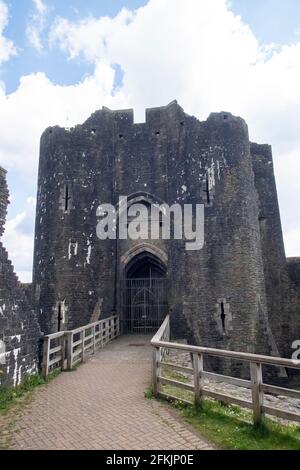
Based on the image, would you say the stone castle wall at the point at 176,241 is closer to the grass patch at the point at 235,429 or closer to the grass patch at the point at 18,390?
the grass patch at the point at 18,390

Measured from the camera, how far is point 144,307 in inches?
618

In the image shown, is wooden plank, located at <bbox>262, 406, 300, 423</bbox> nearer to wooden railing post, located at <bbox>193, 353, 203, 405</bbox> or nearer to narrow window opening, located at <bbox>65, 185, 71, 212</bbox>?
wooden railing post, located at <bbox>193, 353, 203, 405</bbox>

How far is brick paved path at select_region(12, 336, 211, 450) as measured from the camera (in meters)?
4.28

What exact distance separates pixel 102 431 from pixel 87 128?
1480 centimetres

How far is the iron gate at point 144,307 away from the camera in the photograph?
15703mm

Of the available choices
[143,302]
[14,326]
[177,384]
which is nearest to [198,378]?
[177,384]

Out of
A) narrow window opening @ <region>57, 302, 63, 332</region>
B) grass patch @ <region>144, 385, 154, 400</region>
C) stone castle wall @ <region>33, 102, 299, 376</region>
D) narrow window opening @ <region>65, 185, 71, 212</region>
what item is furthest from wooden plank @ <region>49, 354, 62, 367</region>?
narrow window opening @ <region>65, 185, 71, 212</region>

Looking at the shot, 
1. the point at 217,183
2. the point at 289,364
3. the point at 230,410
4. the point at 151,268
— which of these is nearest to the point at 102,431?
the point at 230,410

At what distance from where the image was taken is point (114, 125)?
1720 centimetres

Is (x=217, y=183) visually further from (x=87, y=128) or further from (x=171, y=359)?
(x=171, y=359)

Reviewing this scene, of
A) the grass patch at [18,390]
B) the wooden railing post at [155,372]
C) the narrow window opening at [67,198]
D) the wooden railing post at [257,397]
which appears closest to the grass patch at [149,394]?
the wooden railing post at [155,372]

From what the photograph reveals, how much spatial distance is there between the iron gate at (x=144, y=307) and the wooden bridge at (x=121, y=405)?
698cm

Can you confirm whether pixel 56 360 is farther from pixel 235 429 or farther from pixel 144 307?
pixel 144 307

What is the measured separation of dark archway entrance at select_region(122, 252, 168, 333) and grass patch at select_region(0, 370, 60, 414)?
25.4 feet
